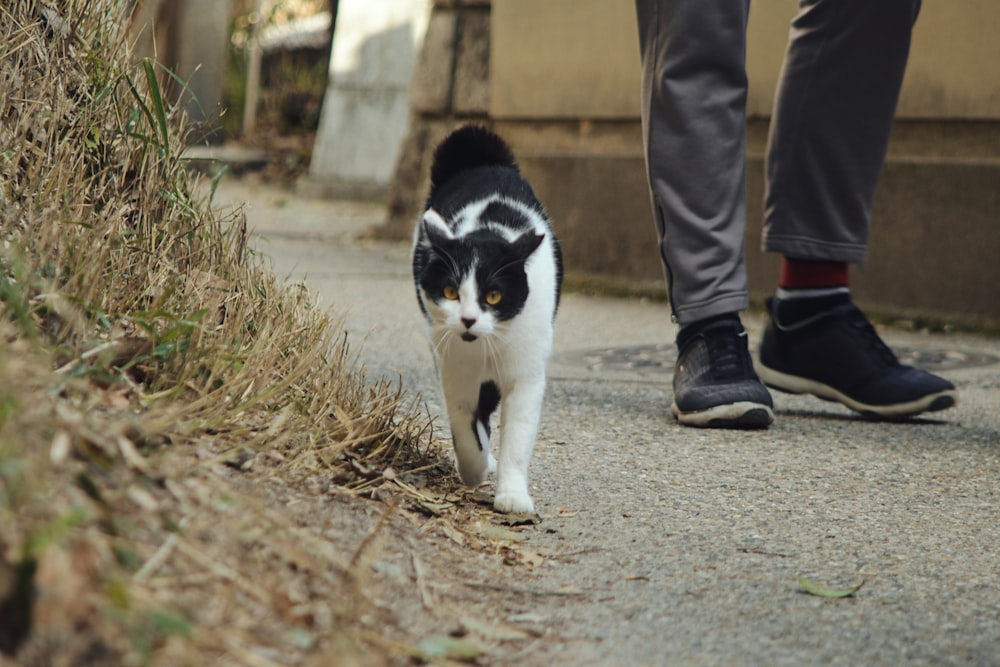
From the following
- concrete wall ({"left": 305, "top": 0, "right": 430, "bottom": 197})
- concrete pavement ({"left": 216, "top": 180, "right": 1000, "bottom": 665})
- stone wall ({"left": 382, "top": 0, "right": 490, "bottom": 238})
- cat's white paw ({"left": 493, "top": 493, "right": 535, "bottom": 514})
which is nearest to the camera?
concrete pavement ({"left": 216, "top": 180, "right": 1000, "bottom": 665})

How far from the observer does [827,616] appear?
1.75 m

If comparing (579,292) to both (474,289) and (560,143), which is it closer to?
(560,143)

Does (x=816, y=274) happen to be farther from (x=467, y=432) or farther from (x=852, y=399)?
(x=467, y=432)

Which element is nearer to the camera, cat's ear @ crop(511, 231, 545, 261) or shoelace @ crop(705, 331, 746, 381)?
cat's ear @ crop(511, 231, 545, 261)

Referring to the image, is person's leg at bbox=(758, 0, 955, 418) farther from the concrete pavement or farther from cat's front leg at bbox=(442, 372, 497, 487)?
cat's front leg at bbox=(442, 372, 497, 487)

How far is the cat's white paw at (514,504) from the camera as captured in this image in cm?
215

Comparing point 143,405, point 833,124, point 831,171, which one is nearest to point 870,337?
point 831,171

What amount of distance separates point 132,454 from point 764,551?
3.47 feet

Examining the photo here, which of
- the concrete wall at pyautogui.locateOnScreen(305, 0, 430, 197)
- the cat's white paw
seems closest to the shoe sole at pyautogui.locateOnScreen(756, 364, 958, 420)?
the cat's white paw

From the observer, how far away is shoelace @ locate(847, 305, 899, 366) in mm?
3123

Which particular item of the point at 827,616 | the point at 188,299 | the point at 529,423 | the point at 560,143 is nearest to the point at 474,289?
the point at 529,423

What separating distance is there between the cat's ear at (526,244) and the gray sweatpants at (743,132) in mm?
781

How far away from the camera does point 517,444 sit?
7.29 ft

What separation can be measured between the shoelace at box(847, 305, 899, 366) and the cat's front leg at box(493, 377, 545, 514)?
1.18 metres
